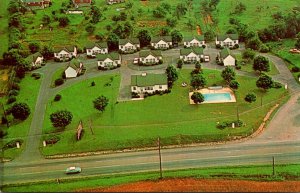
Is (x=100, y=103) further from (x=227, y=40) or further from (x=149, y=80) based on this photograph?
(x=227, y=40)

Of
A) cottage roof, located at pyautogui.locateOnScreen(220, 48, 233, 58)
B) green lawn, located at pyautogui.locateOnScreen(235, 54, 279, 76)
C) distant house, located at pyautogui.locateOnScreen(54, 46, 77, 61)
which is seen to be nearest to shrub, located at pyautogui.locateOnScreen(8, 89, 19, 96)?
distant house, located at pyautogui.locateOnScreen(54, 46, 77, 61)

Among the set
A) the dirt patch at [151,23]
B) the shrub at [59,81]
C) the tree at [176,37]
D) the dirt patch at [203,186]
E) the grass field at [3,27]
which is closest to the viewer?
the dirt patch at [203,186]

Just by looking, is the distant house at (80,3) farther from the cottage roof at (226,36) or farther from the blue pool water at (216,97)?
the blue pool water at (216,97)

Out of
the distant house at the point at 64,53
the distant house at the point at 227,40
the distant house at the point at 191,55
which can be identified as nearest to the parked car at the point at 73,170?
the distant house at the point at 191,55

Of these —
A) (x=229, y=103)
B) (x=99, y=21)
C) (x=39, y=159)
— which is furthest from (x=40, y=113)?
(x=99, y=21)

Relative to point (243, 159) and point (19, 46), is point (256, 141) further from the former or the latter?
point (19, 46)

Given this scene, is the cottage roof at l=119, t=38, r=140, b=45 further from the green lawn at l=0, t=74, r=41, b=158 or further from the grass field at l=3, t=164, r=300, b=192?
the grass field at l=3, t=164, r=300, b=192
